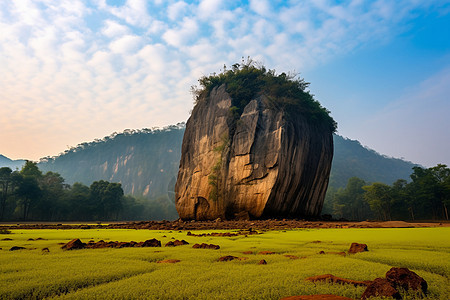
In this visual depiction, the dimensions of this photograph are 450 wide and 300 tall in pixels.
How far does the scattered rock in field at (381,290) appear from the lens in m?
1.37

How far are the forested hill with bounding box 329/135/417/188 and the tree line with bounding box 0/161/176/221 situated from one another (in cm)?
7857

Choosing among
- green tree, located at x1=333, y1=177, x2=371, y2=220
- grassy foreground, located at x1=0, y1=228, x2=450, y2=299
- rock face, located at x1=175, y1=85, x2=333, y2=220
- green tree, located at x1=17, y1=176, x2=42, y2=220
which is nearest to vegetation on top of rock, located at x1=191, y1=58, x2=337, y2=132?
rock face, located at x1=175, y1=85, x2=333, y2=220

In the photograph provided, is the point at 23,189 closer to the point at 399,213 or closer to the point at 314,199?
the point at 314,199

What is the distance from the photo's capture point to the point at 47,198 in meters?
39.1

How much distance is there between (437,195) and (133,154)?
113961 mm

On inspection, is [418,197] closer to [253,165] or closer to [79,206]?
[253,165]

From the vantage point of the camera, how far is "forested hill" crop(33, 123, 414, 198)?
115250 mm

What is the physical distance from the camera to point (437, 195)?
3619cm

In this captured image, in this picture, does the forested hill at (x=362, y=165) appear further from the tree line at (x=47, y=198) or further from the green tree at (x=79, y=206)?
the green tree at (x=79, y=206)

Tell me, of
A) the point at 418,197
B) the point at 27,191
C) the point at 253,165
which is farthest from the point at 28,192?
the point at 418,197

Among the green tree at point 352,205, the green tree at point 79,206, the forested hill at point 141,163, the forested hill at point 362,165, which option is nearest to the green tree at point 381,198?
the green tree at point 352,205

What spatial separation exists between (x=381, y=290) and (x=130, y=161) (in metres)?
128

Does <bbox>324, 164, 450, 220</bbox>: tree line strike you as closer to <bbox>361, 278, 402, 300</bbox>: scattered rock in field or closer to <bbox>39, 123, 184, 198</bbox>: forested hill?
<bbox>361, 278, 402, 300</bbox>: scattered rock in field

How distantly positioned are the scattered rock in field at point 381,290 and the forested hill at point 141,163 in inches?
4454
